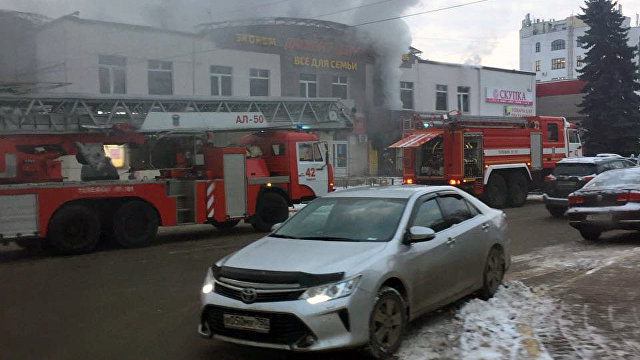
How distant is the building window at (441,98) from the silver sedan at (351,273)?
3057 cm

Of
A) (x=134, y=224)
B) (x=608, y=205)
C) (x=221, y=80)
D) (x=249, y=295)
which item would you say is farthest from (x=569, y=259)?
(x=221, y=80)

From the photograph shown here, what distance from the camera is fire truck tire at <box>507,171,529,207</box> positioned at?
691 inches

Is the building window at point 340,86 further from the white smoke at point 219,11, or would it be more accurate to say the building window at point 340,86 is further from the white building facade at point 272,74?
the white smoke at point 219,11

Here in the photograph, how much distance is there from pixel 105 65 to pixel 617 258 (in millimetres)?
14118

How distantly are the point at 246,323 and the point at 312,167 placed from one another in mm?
9608

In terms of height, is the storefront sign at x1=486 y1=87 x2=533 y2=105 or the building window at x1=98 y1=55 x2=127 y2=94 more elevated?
the storefront sign at x1=486 y1=87 x2=533 y2=105

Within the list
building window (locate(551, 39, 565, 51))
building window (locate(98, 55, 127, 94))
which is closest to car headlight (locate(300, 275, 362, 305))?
building window (locate(98, 55, 127, 94))

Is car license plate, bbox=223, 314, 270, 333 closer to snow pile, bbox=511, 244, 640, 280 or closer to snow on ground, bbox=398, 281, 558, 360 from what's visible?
snow on ground, bbox=398, 281, 558, 360

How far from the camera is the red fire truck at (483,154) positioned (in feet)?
53.8

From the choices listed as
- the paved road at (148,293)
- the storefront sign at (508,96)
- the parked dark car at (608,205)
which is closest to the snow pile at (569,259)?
the paved road at (148,293)

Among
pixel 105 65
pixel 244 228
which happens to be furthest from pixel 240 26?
pixel 244 228

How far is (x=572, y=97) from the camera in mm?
43125

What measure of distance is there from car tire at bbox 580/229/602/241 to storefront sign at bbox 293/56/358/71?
Result: 19.3 metres

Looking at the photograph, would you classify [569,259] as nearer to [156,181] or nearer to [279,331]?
[279,331]
